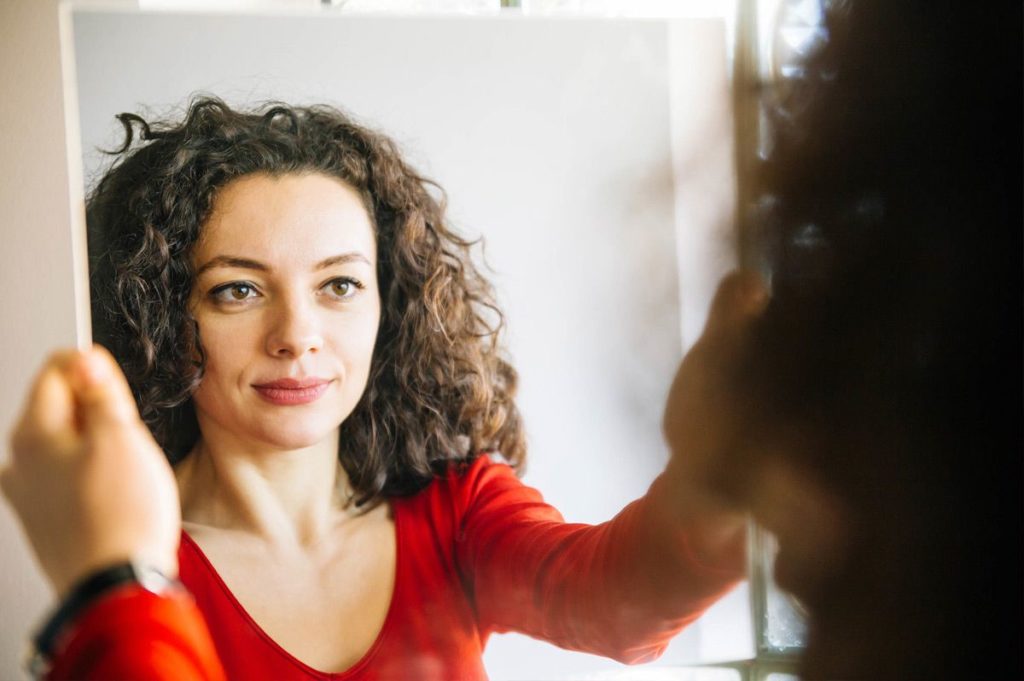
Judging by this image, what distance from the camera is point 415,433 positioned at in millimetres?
873

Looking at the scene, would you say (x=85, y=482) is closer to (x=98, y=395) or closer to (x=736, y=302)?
(x=98, y=395)

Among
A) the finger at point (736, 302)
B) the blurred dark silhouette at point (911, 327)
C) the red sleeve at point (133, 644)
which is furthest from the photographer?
the finger at point (736, 302)

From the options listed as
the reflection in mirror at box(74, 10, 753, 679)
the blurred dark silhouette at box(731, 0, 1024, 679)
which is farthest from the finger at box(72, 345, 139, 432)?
the blurred dark silhouette at box(731, 0, 1024, 679)

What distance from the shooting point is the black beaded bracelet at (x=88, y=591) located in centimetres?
47

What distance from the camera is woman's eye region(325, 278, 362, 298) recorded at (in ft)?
2.68

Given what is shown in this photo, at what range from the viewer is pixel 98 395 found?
538 millimetres

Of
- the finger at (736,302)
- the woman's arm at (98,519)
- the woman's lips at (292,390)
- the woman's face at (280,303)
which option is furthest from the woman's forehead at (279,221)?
the finger at (736,302)

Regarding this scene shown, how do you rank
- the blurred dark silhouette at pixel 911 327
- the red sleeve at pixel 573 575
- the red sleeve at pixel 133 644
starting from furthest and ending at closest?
1. the red sleeve at pixel 573 575
2. the blurred dark silhouette at pixel 911 327
3. the red sleeve at pixel 133 644

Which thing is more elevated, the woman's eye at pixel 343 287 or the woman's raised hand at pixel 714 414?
the woman's eye at pixel 343 287

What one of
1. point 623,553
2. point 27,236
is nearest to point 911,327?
point 623,553

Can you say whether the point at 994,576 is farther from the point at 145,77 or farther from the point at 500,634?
the point at 145,77

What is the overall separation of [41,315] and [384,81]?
0.39 metres

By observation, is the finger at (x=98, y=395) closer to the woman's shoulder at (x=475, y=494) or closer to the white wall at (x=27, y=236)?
the white wall at (x=27, y=236)

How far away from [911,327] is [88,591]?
57cm
